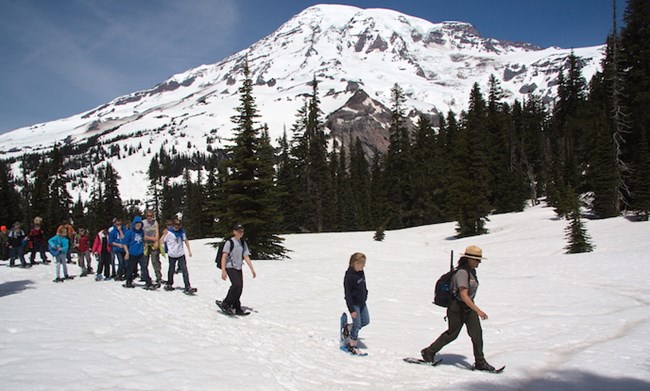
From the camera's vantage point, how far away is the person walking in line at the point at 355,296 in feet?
24.3

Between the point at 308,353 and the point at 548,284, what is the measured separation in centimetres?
1155

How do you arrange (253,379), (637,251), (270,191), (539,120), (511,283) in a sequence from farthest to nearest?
1. (539,120)
2. (270,191)
3. (637,251)
4. (511,283)
5. (253,379)

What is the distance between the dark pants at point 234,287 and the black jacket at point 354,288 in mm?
2896

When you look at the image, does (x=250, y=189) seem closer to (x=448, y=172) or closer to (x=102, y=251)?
(x=102, y=251)

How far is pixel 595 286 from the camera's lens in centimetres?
1453

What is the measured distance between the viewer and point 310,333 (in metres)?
8.83

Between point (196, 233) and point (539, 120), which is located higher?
point (539, 120)

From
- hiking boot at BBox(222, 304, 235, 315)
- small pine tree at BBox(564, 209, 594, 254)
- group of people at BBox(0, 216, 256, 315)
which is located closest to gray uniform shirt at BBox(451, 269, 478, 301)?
group of people at BBox(0, 216, 256, 315)

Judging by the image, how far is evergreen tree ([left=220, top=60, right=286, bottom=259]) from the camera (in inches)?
835

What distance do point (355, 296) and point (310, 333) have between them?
193 centimetres

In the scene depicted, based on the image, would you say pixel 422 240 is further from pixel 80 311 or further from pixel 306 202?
pixel 80 311

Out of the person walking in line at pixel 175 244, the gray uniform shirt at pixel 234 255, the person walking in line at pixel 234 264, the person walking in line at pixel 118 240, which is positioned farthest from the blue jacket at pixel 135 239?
the gray uniform shirt at pixel 234 255

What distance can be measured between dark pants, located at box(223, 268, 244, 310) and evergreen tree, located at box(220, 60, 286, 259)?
37.0ft

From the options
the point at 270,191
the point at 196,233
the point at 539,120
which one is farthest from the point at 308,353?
the point at 539,120
